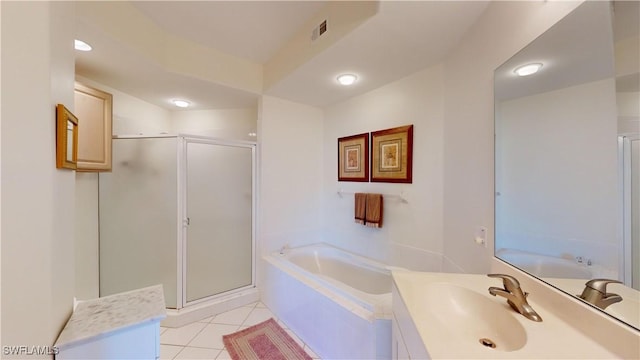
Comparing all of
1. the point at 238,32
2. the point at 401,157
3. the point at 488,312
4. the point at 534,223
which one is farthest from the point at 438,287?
the point at 238,32

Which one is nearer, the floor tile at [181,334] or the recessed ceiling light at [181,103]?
the floor tile at [181,334]

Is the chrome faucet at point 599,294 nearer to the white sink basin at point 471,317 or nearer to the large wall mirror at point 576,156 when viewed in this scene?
the large wall mirror at point 576,156

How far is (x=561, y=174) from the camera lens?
894 mm

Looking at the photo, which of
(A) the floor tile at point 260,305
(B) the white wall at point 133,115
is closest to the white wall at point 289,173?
(A) the floor tile at point 260,305

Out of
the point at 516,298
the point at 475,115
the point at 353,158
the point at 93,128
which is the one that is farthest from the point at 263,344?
the point at 475,115

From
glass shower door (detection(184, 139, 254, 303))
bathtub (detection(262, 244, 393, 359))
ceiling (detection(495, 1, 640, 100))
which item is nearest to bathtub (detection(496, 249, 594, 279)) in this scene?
ceiling (detection(495, 1, 640, 100))

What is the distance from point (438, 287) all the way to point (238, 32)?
2.33 meters

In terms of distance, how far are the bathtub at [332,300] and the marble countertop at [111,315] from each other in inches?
42.4

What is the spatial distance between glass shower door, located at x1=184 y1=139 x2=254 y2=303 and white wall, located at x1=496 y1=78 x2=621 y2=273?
231 cm

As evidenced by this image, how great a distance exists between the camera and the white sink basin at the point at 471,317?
0.79 m

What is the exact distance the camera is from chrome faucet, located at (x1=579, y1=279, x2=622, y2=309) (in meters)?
0.68

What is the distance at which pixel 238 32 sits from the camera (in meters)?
1.94

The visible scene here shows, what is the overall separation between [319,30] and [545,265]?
6.21 feet

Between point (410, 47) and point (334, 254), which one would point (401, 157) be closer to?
point (410, 47)
